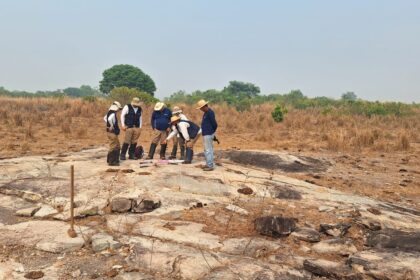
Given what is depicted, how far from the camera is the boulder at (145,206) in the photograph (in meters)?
6.88

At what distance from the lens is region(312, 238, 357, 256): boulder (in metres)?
5.83

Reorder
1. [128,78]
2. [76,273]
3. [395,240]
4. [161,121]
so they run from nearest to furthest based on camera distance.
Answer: [76,273] < [395,240] < [161,121] < [128,78]

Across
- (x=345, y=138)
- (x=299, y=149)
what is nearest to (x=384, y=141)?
(x=345, y=138)

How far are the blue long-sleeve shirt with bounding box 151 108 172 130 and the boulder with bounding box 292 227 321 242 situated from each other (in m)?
4.85

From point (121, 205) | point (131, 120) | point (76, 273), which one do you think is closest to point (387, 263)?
point (76, 273)

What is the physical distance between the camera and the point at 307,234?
6.20 metres

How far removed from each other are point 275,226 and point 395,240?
5.70 ft

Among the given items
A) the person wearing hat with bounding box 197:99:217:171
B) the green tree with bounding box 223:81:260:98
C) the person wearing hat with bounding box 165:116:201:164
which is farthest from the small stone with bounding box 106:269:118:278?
the green tree with bounding box 223:81:260:98

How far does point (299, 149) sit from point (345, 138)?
2.26 metres

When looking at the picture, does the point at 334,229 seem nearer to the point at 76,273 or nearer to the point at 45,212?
the point at 76,273

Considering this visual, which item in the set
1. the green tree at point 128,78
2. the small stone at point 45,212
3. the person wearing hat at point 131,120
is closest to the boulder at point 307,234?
the small stone at point 45,212

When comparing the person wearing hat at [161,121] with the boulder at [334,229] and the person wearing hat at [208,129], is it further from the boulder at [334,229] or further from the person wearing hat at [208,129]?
the boulder at [334,229]

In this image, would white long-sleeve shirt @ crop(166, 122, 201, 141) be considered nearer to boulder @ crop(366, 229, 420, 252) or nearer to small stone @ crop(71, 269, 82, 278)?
boulder @ crop(366, 229, 420, 252)

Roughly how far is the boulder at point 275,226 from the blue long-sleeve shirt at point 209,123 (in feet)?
10.5
